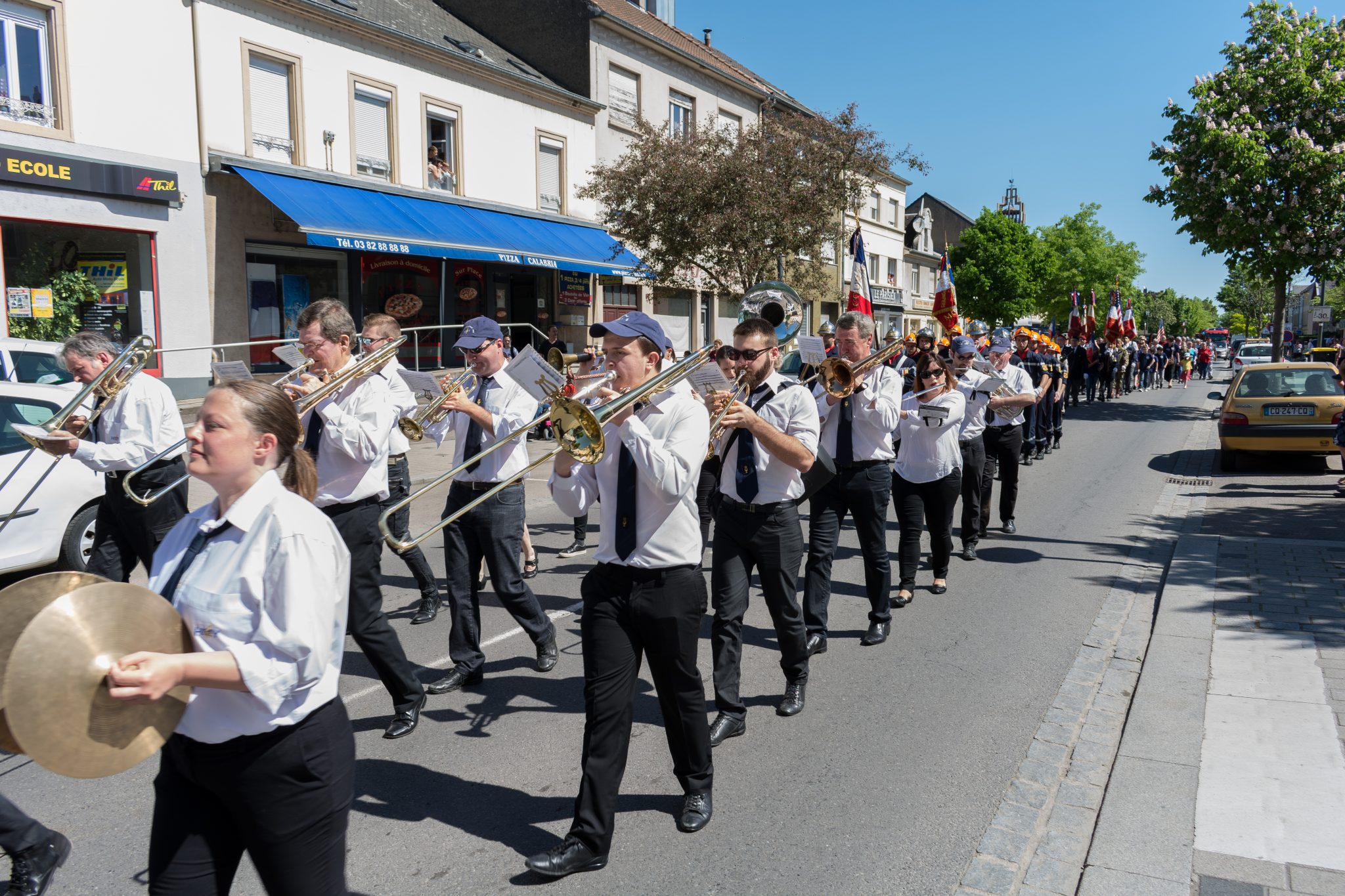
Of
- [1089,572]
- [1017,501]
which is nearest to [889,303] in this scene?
[1017,501]

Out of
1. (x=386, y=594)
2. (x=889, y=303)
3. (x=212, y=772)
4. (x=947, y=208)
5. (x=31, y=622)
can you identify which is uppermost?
(x=947, y=208)

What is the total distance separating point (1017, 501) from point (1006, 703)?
7.01 metres

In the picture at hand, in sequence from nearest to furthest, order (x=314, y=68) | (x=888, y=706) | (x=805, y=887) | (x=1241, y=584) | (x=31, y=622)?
(x=31, y=622) → (x=805, y=887) → (x=888, y=706) → (x=1241, y=584) → (x=314, y=68)

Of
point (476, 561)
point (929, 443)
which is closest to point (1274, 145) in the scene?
point (929, 443)

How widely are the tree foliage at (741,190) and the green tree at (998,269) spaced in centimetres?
4053

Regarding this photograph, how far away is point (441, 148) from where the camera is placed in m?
20.8

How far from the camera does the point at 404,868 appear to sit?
11.5 ft

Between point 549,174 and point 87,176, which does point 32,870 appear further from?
point 549,174

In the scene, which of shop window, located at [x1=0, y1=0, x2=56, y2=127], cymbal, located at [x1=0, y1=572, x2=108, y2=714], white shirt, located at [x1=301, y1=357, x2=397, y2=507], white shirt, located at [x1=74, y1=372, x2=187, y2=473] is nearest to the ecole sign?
shop window, located at [x1=0, y1=0, x2=56, y2=127]

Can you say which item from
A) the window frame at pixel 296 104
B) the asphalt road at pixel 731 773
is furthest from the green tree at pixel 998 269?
the asphalt road at pixel 731 773

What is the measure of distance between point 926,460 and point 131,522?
5.21 meters

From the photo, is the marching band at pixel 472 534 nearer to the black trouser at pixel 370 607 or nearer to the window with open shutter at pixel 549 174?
the black trouser at pixel 370 607

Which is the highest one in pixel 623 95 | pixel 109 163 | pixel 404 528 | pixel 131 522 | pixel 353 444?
pixel 623 95

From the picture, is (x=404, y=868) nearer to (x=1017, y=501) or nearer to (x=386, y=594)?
(x=386, y=594)
